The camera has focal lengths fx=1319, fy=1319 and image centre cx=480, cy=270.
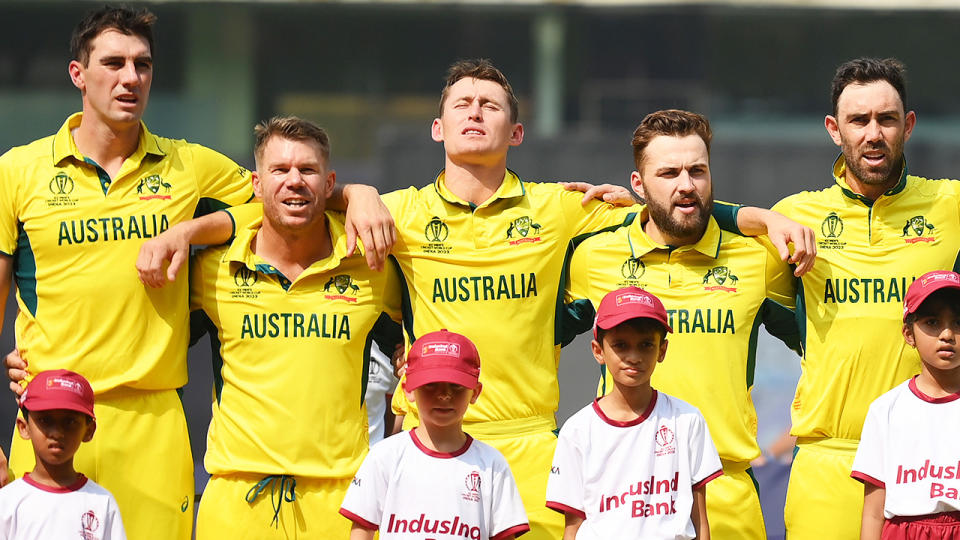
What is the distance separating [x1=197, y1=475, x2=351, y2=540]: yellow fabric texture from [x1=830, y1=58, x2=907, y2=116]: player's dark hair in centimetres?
285

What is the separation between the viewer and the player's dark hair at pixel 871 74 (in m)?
5.85

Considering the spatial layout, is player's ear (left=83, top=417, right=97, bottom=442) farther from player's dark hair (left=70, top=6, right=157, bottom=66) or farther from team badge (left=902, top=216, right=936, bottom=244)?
team badge (left=902, top=216, right=936, bottom=244)

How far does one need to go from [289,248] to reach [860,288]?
2477 millimetres

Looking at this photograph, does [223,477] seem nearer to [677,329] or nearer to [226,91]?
[677,329]

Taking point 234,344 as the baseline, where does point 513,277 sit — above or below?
above

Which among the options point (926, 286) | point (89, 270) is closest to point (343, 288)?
point (89, 270)

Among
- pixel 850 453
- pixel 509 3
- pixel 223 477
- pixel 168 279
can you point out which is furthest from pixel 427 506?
pixel 509 3

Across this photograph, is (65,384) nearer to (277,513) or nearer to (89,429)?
(89,429)

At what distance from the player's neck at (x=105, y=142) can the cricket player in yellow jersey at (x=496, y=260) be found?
1.74ft

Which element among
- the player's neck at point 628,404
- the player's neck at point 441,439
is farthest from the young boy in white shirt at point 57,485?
the player's neck at point 628,404

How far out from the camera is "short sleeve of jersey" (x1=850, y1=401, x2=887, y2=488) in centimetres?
513

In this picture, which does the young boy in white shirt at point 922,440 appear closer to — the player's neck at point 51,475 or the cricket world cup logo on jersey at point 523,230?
the cricket world cup logo on jersey at point 523,230

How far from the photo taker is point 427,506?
488 centimetres

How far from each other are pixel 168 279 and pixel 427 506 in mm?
1528
